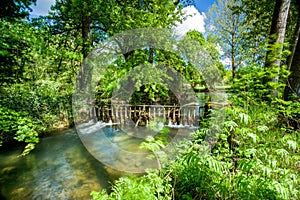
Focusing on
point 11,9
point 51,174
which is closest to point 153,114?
point 51,174

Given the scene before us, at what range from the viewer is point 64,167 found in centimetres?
511

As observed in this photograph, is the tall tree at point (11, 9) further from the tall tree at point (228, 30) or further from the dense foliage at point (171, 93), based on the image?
the tall tree at point (228, 30)

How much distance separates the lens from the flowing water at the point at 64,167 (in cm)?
401

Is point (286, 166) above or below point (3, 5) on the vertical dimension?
below

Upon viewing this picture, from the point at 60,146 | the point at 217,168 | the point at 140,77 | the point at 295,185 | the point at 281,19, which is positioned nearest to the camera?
the point at 217,168

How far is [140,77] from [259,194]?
5.96 meters

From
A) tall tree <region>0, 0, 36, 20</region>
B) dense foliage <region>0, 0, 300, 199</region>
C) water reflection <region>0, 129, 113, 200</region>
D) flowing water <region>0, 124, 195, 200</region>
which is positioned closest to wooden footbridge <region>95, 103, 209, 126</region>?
dense foliage <region>0, 0, 300, 199</region>

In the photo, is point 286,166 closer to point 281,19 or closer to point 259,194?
point 259,194

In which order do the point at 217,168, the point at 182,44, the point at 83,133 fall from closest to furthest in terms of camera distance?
the point at 217,168, the point at 83,133, the point at 182,44

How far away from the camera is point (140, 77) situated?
7.29m

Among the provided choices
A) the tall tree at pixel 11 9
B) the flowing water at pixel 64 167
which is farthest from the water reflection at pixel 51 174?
the tall tree at pixel 11 9

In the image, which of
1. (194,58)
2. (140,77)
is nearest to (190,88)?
(194,58)

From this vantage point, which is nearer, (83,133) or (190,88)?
(83,133)

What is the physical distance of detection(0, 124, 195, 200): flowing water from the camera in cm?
401
